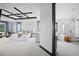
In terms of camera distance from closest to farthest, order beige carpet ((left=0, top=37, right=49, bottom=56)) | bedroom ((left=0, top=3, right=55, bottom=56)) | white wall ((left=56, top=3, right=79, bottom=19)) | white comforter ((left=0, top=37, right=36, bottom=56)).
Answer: beige carpet ((left=0, top=37, right=49, bottom=56)) → white comforter ((left=0, top=37, right=36, bottom=56)) → bedroom ((left=0, top=3, right=55, bottom=56)) → white wall ((left=56, top=3, right=79, bottom=19))

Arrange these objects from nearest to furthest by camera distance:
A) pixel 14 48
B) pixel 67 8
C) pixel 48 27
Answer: pixel 48 27, pixel 14 48, pixel 67 8

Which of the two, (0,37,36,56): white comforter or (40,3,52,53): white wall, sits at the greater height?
(40,3,52,53): white wall

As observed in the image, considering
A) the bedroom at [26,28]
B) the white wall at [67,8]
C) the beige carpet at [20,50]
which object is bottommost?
the beige carpet at [20,50]

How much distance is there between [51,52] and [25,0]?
1965 millimetres

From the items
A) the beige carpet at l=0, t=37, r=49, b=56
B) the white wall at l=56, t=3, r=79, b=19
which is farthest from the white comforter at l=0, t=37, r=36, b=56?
the white wall at l=56, t=3, r=79, b=19

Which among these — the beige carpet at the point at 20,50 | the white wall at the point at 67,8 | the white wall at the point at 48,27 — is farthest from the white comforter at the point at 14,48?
the white wall at the point at 67,8

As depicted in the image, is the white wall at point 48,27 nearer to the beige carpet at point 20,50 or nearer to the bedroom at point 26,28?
the bedroom at point 26,28

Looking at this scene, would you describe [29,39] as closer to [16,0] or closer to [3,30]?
[3,30]

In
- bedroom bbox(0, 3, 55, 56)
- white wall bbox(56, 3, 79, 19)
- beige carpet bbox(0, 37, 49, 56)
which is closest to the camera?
beige carpet bbox(0, 37, 49, 56)

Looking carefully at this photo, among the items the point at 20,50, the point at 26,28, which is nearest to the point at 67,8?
the point at 26,28

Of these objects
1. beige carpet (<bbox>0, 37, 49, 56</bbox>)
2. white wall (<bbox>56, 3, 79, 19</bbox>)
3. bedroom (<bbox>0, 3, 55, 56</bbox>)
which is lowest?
beige carpet (<bbox>0, 37, 49, 56</bbox>)

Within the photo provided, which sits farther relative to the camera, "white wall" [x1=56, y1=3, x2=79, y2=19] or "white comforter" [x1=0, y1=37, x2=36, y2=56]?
"white wall" [x1=56, y1=3, x2=79, y2=19]

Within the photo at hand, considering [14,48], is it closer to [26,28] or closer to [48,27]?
[26,28]

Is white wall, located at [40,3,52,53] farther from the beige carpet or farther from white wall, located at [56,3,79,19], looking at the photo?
white wall, located at [56,3,79,19]
